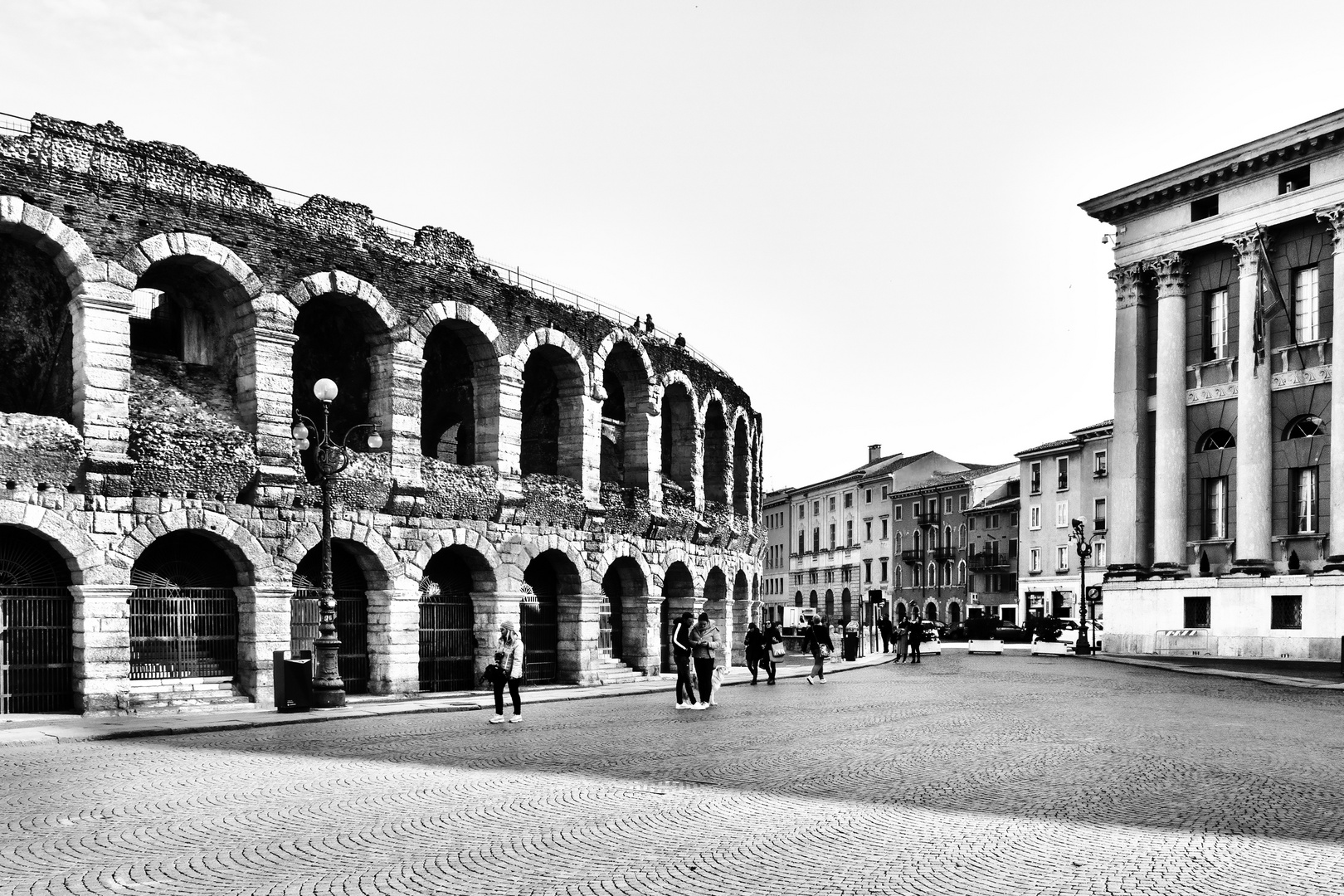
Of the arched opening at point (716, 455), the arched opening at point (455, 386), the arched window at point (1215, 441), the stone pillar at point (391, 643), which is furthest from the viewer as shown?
the arched window at point (1215, 441)

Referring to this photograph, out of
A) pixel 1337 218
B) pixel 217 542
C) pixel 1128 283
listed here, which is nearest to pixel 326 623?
pixel 217 542

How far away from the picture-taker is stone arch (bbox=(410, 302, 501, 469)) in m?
27.9

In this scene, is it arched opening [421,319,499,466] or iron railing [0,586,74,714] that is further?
arched opening [421,319,499,466]

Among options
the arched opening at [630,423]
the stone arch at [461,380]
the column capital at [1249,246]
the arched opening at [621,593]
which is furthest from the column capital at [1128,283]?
the stone arch at [461,380]

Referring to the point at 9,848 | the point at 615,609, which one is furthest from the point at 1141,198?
the point at 9,848

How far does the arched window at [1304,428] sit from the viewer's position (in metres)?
42.9

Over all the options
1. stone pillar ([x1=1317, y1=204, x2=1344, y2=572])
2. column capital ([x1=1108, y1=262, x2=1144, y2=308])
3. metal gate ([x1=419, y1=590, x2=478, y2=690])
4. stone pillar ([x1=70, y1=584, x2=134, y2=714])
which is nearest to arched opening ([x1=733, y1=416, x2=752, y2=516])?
metal gate ([x1=419, y1=590, x2=478, y2=690])

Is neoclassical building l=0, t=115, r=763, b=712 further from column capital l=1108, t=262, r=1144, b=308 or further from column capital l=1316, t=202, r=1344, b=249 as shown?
column capital l=1316, t=202, r=1344, b=249

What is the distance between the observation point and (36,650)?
2130 centimetres

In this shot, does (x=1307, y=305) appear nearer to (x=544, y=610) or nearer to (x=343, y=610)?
(x=544, y=610)

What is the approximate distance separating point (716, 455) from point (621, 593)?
7674 millimetres

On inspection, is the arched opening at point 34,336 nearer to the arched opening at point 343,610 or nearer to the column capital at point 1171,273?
the arched opening at point 343,610

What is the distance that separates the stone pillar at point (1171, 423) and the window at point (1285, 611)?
3.80 m

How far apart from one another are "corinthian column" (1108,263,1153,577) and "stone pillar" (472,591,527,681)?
2797 centimetres
